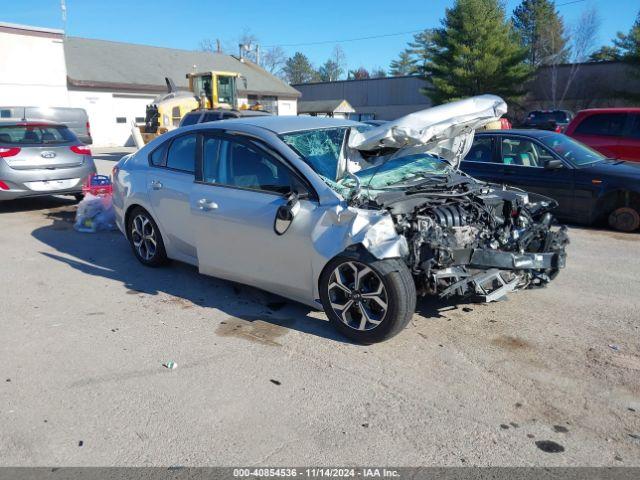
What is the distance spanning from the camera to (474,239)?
454cm

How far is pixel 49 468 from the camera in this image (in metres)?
2.85

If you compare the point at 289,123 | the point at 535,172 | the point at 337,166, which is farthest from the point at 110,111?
the point at 337,166

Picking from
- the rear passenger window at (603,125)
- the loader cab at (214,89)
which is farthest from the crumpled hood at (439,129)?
the loader cab at (214,89)

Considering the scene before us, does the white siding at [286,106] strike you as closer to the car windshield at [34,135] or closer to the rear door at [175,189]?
the car windshield at [34,135]

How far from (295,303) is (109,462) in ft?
8.07

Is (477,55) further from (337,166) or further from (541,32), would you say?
(337,166)

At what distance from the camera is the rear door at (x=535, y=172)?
8.09m

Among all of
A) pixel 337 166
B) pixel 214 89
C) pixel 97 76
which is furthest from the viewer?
pixel 97 76

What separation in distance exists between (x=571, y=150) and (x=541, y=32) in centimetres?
4136

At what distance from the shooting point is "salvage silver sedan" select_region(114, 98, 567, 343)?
13.4ft

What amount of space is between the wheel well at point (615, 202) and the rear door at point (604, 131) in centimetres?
289

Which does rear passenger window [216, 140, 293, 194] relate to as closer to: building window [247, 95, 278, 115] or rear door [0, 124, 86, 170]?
rear door [0, 124, 86, 170]

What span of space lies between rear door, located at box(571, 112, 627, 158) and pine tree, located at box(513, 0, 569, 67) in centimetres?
2960

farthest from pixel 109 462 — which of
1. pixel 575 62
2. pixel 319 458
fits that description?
pixel 575 62
